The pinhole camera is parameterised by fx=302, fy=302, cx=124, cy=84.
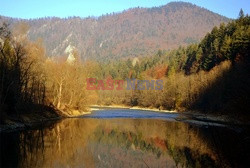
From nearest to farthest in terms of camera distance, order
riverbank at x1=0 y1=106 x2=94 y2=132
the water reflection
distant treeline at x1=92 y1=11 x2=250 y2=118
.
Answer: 1. the water reflection
2. riverbank at x1=0 y1=106 x2=94 y2=132
3. distant treeline at x1=92 y1=11 x2=250 y2=118

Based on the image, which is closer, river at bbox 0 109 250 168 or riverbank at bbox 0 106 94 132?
river at bbox 0 109 250 168

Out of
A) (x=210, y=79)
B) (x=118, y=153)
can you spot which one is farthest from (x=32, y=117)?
(x=210, y=79)

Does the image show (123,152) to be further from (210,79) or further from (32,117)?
(210,79)

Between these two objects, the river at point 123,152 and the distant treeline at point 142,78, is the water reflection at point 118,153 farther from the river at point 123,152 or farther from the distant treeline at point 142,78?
the distant treeline at point 142,78

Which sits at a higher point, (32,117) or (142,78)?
(142,78)

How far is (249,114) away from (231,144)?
1127cm

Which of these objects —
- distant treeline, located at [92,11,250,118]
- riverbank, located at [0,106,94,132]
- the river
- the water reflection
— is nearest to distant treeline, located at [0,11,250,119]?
distant treeline, located at [92,11,250,118]

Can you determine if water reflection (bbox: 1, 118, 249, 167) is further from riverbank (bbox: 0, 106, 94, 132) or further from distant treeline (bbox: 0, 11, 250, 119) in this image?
distant treeline (bbox: 0, 11, 250, 119)

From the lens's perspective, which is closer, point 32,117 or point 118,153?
point 118,153

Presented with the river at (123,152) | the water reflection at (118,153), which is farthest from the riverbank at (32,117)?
the river at (123,152)

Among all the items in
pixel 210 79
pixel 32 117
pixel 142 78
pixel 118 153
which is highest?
pixel 142 78

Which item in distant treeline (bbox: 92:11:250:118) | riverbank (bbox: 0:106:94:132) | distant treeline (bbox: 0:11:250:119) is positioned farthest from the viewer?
distant treeline (bbox: 92:11:250:118)

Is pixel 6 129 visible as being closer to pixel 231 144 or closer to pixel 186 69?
pixel 231 144

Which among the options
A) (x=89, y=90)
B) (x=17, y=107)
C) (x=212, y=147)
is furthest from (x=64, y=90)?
(x=212, y=147)
